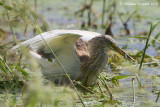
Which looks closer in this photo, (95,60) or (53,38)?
(53,38)

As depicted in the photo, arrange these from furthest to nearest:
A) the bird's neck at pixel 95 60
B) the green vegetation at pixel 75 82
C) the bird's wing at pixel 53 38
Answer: the bird's neck at pixel 95 60
the bird's wing at pixel 53 38
the green vegetation at pixel 75 82

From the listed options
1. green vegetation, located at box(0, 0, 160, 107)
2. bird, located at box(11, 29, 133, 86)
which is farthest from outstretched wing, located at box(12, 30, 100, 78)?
green vegetation, located at box(0, 0, 160, 107)

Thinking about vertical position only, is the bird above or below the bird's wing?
below

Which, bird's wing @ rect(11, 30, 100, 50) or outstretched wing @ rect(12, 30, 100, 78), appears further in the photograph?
outstretched wing @ rect(12, 30, 100, 78)

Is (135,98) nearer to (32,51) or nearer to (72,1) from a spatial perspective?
(32,51)

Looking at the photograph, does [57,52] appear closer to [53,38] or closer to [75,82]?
[53,38]

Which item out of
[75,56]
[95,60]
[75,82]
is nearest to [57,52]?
[75,56]

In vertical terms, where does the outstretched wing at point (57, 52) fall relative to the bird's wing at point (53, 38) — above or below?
below

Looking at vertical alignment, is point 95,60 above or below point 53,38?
below

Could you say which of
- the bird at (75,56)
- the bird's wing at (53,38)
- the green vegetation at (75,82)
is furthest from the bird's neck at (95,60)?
the bird's wing at (53,38)

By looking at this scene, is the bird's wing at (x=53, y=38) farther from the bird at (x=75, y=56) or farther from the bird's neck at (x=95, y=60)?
the bird's neck at (x=95, y=60)

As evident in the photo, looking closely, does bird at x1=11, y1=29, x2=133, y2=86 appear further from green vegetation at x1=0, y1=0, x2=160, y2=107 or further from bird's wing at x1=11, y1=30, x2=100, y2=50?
green vegetation at x1=0, y1=0, x2=160, y2=107

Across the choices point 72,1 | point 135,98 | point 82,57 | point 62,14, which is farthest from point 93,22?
point 135,98

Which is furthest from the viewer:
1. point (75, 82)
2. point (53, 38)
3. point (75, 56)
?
point (75, 56)
